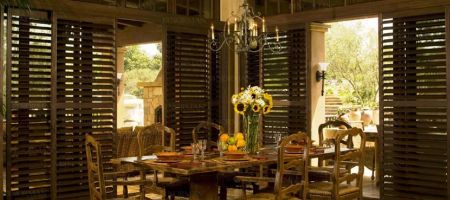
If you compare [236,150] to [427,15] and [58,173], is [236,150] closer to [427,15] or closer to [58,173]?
[58,173]

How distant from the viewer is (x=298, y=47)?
6.53 metres

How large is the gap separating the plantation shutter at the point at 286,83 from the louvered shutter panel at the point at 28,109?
2672 mm

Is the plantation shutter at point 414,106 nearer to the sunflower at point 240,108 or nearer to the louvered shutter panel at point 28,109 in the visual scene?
the sunflower at point 240,108

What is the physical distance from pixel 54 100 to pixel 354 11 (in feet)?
10.9

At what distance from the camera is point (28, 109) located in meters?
5.36

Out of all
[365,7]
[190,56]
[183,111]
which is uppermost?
[365,7]


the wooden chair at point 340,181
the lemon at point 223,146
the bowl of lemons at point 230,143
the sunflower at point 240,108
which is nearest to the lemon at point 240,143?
the bowl of lemons at point 230,143

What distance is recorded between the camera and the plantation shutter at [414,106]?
5.33 meters

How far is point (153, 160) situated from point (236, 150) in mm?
719

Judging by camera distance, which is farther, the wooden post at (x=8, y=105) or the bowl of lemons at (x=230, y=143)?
the wooden post at (x=8, y=105)

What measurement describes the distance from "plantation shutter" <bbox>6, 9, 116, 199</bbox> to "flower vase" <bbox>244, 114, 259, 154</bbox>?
187 centimetres

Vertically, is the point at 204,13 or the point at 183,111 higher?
the point at 204,13

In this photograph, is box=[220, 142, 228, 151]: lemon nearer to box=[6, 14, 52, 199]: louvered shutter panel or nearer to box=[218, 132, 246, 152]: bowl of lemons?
box=[218, 132, 246, 152]: bowl of lemons

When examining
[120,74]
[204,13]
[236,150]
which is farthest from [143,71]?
[236,150]
